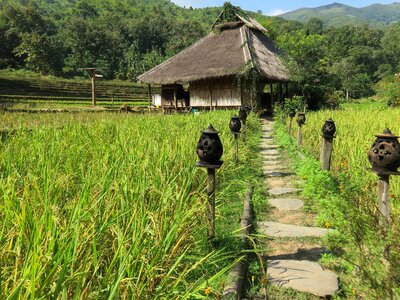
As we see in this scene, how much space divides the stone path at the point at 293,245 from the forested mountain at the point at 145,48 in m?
15.2

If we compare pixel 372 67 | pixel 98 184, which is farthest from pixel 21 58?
pixel 372 67

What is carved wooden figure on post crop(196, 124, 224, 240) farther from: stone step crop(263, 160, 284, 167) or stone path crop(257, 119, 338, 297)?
stone step crop(263, 160, 284, 167)

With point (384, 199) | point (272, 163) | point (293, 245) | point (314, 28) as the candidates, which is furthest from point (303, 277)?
point (314, 28)

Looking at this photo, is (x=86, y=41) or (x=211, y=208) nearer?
(x=211, y=208)

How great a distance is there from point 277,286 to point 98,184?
1.39 meters

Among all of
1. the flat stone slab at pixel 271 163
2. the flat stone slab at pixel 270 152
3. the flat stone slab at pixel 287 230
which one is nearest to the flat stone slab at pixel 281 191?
the flat stone slab at pixel 287 230

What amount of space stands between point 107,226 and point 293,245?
5.48ft

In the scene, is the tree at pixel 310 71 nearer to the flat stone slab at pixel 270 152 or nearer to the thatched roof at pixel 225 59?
the thatched roof at pixel 225 59

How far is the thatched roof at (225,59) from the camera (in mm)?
16331

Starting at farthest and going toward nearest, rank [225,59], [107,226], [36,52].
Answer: [36,52] < [225,59] < [107,226]

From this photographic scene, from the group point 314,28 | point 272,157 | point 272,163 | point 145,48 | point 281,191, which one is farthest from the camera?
point 314,28

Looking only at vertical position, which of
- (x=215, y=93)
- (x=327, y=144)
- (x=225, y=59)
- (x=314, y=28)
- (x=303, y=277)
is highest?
(x=314, y=28)

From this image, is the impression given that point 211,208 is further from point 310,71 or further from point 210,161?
point 310,71

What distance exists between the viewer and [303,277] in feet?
7.64
